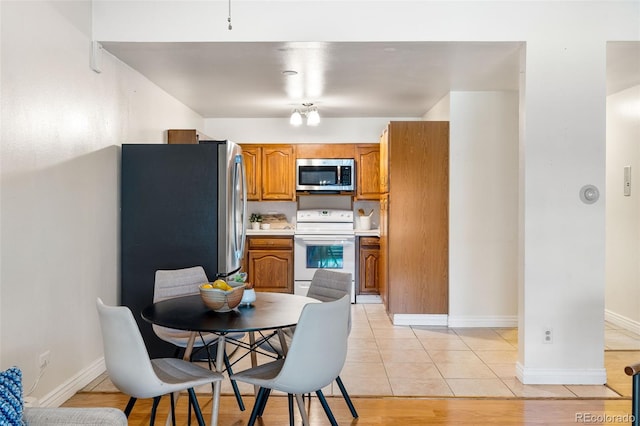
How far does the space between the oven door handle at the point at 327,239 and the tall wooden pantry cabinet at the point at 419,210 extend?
1.23 m

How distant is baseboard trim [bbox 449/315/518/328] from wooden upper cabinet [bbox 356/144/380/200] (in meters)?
2.08

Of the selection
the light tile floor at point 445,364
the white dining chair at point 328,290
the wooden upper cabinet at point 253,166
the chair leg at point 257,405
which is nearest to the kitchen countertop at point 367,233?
the light tile floor at point 445,364

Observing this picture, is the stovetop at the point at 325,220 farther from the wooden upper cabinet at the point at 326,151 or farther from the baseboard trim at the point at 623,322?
the baseboard trim at the point at 623,322

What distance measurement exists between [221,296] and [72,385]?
4.77ft

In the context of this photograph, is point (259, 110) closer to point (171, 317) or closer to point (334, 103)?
point (334, 103)

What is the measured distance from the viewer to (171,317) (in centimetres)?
236

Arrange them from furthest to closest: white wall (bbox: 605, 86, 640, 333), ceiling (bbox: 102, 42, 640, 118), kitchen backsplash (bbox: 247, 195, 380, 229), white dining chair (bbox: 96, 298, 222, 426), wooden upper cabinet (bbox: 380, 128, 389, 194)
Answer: kitchen backsplash (bbox: 247, 195, 380, 229) → wooden upper cabinet (bbox: 380, 128, 389, 194) → white wall (bbox: 605, 86, 640, 333) → ceiling (bbox: 102, 42, 640, 118) → white dining chair (bbox: 96, 298, 222, 426)

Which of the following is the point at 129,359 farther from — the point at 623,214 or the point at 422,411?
the point at 623,214

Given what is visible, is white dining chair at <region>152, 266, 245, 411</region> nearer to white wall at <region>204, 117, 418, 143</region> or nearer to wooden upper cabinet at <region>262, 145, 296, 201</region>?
wooden upper cabinet at <region>262, 145, 296, 201</region>

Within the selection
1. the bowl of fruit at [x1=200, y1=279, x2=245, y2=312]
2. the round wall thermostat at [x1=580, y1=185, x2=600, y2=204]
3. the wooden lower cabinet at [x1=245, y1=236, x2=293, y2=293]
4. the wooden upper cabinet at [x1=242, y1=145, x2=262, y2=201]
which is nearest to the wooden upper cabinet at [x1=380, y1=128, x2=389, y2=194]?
the wooden lower cabinet at [x1=245, y1=236, x2=293, y2=293]

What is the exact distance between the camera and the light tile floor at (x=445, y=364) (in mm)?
3266

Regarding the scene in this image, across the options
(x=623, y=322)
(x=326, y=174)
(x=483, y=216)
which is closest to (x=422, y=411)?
(x=483, y=216)

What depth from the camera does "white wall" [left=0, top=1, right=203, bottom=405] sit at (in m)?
2.52

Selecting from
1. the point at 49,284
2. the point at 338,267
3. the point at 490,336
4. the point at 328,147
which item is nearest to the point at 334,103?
→ the point at 328,147
